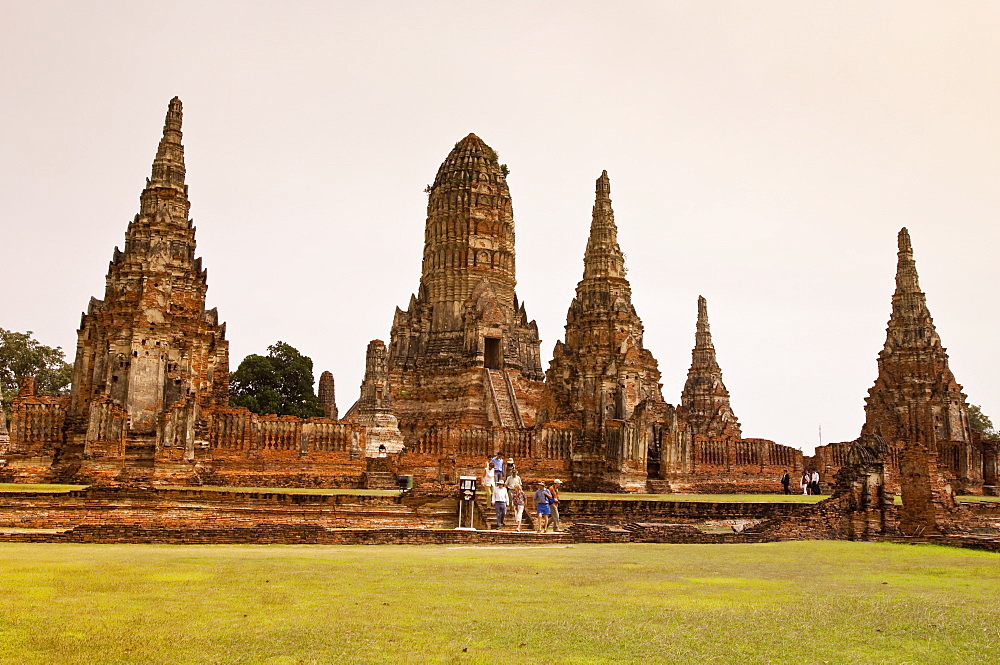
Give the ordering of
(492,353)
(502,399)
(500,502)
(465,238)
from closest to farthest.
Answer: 1. (500,502)
2. (502,399)
3. (492,353)
4. (465,238)

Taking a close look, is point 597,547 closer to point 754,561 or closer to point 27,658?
point 754,561

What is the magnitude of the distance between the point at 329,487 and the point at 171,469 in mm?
3987

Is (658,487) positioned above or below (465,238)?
below

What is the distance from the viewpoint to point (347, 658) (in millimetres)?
5055

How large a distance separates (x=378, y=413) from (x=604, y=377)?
749 cm

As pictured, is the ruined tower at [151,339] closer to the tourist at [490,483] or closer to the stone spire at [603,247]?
the tourist at [490,483]

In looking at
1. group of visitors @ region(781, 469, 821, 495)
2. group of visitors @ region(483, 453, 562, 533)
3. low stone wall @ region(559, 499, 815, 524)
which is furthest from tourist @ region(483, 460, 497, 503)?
group of visitors @ region(781, 469, 821, 495)

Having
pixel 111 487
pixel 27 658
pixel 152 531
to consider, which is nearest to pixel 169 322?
pixel 111 487

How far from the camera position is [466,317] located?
40750 mm

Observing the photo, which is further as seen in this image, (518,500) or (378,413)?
(378,413)

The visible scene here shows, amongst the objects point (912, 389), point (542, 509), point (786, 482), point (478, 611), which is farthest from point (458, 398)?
point (478, 611)

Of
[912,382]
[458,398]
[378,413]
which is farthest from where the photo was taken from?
[458,398]

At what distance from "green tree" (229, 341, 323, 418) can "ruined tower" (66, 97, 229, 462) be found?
1904 centimetres

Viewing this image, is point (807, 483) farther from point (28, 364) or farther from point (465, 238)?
point (28, 364)
